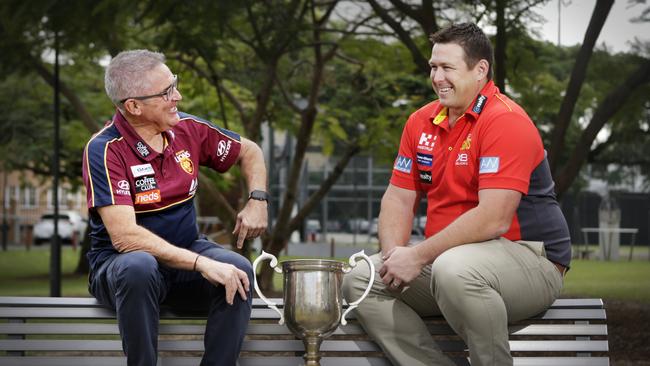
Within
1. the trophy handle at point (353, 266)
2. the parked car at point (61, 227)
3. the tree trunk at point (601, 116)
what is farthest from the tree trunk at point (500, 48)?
the parked car at point (61, 227)

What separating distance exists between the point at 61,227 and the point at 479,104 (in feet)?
112

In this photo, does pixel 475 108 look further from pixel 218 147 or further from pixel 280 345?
pixel 280 345

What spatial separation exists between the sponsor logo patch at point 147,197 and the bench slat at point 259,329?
1.45ft

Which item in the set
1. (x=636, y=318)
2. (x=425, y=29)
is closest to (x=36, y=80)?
(x=425, y=29)

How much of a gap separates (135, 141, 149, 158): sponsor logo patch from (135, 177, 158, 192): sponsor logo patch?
0.08m

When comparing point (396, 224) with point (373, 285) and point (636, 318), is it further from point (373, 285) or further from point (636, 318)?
point (636, 318)

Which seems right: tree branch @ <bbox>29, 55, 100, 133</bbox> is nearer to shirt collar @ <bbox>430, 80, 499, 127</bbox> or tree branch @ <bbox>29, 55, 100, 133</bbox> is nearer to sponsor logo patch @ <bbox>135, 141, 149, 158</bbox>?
sponsor logo patch @ <bbox>135, 141, 149, 158</bbox>

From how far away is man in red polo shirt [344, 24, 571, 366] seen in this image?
3.42 meters

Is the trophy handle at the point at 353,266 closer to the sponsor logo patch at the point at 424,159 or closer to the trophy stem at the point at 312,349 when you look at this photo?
the trophy stem at the point at 312,349

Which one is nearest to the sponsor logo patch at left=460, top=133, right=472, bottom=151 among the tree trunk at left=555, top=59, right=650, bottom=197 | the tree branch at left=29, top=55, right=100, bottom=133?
the tree trunk at left=555, top=59, right=650, bottom=197

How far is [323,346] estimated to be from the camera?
3783mm

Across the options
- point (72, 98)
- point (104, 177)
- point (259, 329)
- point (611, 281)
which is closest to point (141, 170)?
point (104, 177)

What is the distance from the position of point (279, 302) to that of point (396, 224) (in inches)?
20.4

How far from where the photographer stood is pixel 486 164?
357 centimetres
